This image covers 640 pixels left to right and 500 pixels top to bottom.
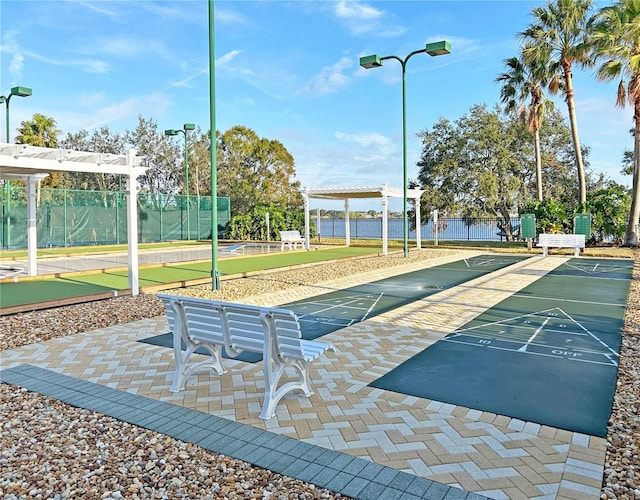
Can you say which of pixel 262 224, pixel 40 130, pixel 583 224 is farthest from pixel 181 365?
pixel 40 130

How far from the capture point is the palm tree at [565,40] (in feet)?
69.1

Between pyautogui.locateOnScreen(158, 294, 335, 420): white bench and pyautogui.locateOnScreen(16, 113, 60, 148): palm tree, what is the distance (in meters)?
29.0

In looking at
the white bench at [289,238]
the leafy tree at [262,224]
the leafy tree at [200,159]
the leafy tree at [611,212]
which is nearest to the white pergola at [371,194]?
the white bench at [289,238]

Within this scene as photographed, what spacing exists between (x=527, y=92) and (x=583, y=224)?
25.4ft

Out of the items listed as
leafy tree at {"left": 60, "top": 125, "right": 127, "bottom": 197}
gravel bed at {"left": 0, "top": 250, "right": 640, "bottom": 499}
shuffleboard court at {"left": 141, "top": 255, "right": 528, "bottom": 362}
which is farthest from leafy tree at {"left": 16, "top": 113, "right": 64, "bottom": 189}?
Result: gravel bed at {"left": 0, "top": 250, "right": 640, "bottom": 499}

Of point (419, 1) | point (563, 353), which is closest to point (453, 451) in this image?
point (563, 353)

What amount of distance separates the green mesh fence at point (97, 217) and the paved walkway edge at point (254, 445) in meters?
18.4

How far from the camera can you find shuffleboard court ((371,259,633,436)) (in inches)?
156

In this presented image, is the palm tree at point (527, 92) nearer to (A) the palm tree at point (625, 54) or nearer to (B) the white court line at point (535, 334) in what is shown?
(A) the palm tree at point (625, 54)

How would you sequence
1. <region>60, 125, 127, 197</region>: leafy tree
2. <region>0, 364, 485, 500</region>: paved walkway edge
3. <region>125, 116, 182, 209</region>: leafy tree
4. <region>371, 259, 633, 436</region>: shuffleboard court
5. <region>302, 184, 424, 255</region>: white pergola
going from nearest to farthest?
<region>0, 364, 485, 500</region>: paved walkway edge, <region>371, 259, 633, 436</region>: shuffleboard court, <region>302, 184, 424, 255</region>: white pergola, <region>60, 125, 127, 197</region>: leafy tree, <region>125, 116, 182, 209</region>: leafy tree

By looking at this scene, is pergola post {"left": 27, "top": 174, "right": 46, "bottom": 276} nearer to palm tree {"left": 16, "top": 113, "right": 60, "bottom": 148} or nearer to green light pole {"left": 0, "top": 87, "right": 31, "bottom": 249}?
green light pole {"left": 0, "top": 87, "right": 31, "bottom": 249}

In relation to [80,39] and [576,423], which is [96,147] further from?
[576,423]

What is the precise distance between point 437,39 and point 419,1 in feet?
5.93

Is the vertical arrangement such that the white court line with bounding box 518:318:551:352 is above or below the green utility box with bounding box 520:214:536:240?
below
